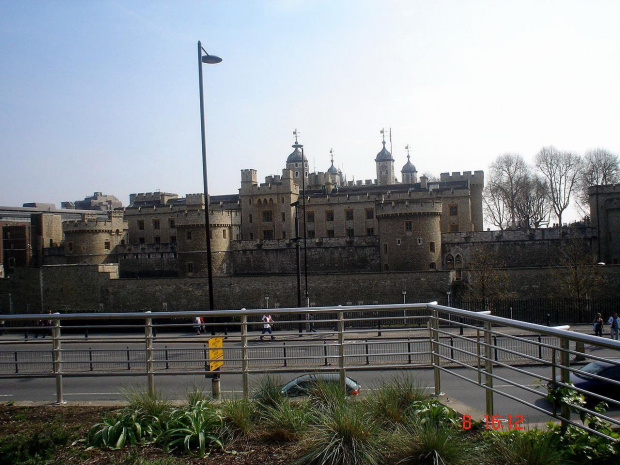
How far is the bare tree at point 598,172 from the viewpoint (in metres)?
61.9

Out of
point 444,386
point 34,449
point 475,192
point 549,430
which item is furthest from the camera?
point 475,192

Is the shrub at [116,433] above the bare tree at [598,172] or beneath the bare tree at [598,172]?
beneath

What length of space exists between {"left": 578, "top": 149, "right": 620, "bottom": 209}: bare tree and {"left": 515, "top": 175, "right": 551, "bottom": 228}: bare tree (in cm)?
376

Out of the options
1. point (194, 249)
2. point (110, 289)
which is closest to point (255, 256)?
point (194, 249)

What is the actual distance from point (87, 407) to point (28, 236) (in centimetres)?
5919

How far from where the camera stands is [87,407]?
7078mm

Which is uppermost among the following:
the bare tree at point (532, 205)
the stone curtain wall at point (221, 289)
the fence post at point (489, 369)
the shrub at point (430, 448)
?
the bare tree at point (532, 205)

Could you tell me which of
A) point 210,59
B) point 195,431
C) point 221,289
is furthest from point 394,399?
point 221,289

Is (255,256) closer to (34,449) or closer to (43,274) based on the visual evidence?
(43,274)

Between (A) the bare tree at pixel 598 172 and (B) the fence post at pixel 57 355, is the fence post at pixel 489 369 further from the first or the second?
(A) the bare tree at pixel 598 172

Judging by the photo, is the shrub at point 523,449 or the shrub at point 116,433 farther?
the shrub at point 116,433

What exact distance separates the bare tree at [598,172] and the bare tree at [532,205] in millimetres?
3755

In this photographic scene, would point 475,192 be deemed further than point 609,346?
Yes

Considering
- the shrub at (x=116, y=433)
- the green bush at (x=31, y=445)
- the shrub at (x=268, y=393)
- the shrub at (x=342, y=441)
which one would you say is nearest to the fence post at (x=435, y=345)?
the shrub at (x=342, y=441)
